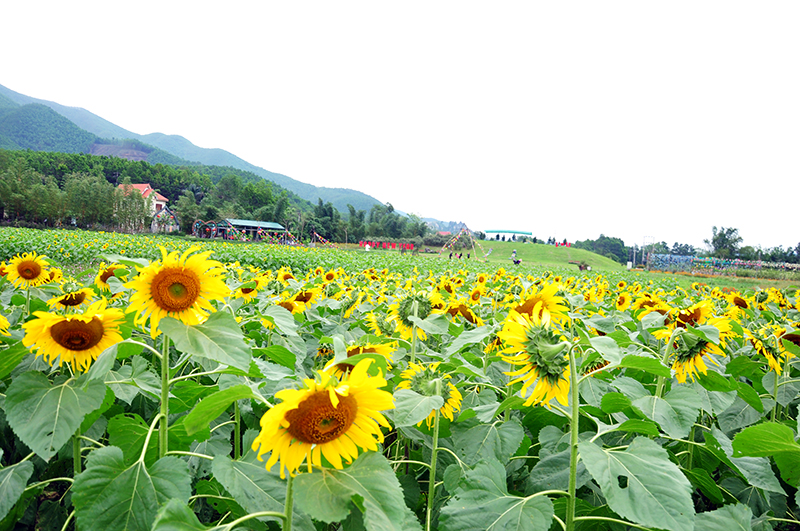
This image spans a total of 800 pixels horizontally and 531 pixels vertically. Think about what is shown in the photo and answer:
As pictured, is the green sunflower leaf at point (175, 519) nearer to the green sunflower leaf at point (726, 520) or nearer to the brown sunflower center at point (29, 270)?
the green sunflower leaf at point (726, 520)

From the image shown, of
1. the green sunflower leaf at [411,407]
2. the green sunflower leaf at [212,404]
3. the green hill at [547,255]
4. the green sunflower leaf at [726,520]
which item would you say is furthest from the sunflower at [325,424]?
the green hill at [547,255]

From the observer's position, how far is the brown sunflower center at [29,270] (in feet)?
11.5

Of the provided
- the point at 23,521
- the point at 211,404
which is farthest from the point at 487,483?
the point at 23,521

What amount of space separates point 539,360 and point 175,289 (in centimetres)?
124

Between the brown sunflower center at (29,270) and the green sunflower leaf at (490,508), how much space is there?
404 cm

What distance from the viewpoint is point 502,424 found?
1.79 m

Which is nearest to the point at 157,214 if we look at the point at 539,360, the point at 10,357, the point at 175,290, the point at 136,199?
the point at 136,199

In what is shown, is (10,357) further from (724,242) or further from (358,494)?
(724,242)

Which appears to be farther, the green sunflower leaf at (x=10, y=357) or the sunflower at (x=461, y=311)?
the sunflower at (x=461, y=311)

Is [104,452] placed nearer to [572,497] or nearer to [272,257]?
[572,497]

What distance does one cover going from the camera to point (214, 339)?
123 cm

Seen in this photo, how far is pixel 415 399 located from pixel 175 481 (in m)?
0.76

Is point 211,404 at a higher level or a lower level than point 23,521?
higher

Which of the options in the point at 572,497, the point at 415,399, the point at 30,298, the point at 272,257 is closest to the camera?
the point at 572,497
